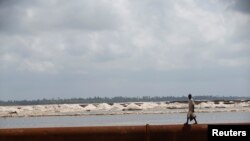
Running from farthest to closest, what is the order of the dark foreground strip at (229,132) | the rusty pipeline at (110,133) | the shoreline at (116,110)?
1. the shoreline at (116,110)
2. the rusty pipeline at (110,133)
3. the dark foreground strip at (229,132)

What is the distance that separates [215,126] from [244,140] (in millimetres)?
810

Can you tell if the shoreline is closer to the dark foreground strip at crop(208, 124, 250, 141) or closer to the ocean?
the ocean

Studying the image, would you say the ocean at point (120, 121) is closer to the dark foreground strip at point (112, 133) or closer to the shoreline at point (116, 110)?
the shoreline at point (116, 110)

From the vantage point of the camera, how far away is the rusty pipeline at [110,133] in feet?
38.8

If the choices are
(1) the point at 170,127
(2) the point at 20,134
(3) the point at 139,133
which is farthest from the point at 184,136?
(2) the point at 20,134

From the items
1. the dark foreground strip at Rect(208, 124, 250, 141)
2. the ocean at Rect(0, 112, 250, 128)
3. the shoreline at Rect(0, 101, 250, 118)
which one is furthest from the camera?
the shoreline at Rect(0, 101, 250, 118)

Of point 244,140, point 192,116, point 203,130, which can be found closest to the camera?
point 244,140

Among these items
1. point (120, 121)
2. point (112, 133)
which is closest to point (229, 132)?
point (112, 133)

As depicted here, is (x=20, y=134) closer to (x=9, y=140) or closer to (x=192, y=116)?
(x=9, y=140)

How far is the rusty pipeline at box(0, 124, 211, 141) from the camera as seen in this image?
38.8 ft

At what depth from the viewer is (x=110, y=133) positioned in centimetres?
1201

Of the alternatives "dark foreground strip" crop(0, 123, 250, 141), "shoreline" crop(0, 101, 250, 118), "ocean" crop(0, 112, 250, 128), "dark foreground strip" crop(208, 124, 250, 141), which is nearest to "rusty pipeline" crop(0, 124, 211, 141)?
"dark foreground strip" crop(0, 123, 250, 141)

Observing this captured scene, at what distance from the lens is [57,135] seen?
470 inches

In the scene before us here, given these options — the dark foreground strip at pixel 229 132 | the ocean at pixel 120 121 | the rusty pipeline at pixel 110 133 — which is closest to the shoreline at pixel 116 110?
the ocean at pixel 120 121
